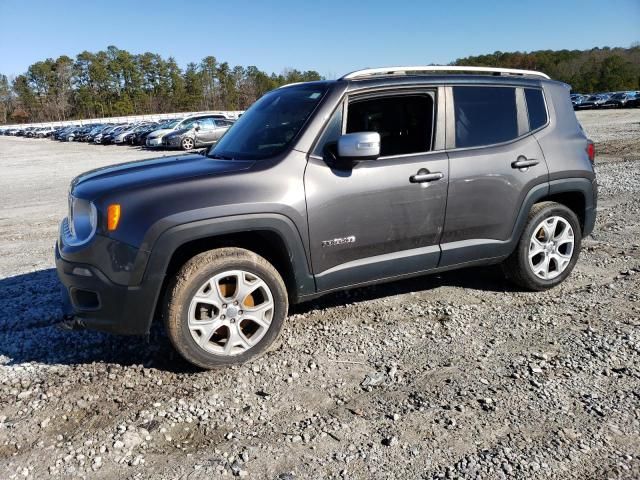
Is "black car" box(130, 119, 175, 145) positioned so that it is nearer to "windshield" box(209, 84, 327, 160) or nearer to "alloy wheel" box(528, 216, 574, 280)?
"windshield" box(209, 84, 327, 160)

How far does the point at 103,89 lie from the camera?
111500 mm

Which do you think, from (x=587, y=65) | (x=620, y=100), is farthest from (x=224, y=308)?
(x=587, y=65)

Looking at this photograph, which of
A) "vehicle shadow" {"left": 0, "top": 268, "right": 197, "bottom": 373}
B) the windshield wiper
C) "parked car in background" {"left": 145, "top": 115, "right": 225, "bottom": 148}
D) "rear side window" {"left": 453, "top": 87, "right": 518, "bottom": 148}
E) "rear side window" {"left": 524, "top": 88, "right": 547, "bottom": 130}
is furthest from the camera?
"parked car in background" {"left": 145, "top": 115, "right": 225, "bottom": 148}

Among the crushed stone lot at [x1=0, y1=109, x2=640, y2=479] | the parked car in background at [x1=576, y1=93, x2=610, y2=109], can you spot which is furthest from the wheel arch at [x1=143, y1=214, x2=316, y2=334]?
the parked car in background at [x1=576, y1=93, x2=610, y2=109]

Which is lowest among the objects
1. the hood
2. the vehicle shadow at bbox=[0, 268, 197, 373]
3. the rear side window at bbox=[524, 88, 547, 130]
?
the vehicle shadow at bbox=[0, 268, 197, 373]

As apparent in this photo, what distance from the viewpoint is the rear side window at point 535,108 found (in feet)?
14.9

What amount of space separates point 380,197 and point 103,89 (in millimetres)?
121637

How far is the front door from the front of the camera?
12.0 ft

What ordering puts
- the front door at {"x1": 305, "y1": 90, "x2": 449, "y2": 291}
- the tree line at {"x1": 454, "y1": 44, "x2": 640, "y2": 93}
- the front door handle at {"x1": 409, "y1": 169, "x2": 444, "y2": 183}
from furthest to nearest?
1. the tree line at {"x1": 454, "y1": 44, "x2": 640, "y2": 93}
2. the front door handle at {"x1": 409, "y1": 169, "x2": 444, "y2": 183}
3. the front door at {"x1": 305, "y1": 90, "x2": 449, "y2": 291}

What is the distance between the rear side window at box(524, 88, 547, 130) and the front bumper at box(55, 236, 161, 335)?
3386mm

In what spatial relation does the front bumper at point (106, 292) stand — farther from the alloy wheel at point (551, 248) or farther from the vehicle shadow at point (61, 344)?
the alloy wheel at point (551, 248)

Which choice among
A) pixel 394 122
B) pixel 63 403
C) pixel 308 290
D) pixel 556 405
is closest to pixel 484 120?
pixel 394 122

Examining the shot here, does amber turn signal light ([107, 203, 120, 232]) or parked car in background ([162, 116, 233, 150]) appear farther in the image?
parked car in background ([162, 116, 233, 150])

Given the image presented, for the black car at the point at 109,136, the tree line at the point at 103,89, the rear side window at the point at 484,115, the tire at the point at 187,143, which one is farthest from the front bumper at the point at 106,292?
the tree line at the point at 103,89
